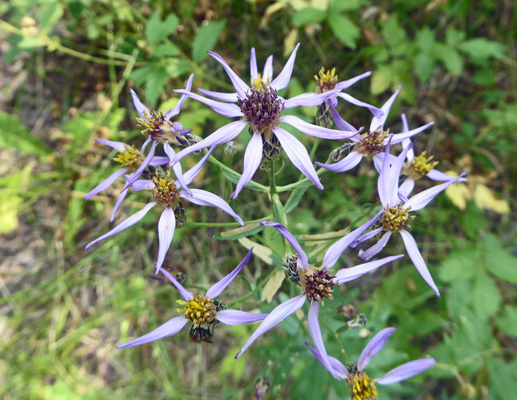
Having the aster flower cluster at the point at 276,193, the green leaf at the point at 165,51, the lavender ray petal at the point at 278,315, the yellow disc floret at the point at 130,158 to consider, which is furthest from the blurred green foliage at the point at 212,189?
the lavender ray petal at the point at 278,315

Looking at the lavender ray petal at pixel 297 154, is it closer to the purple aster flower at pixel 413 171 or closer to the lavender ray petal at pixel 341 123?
the lavender ray petal at pixel 341 123

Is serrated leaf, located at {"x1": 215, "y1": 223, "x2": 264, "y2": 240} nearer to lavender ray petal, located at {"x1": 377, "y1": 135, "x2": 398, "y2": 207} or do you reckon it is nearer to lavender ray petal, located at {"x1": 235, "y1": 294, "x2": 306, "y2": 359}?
lavender ray petal, located at {"x1": 235, "y1": 294, "x2": 306, "y2": 359}

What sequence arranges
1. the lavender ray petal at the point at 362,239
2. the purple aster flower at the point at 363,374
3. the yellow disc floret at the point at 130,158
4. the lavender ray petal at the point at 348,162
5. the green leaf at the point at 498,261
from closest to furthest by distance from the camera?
the lavender ray petal at the point at 362,239
the lavender ray petal at the point at 348,162
the purple aster flower at the point at 363,374
the yellow disc floret at the point at 130,158
the green leaf at the point at 498,261

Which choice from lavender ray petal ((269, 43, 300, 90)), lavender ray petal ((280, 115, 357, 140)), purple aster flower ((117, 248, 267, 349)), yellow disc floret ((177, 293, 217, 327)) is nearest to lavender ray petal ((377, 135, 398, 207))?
lavender ray petal ((280, 115, 357, 140))

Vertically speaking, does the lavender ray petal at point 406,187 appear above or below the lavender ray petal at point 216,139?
below

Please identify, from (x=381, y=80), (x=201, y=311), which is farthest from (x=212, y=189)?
(x=201, y=311)

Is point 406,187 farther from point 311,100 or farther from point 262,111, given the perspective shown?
point 262,111

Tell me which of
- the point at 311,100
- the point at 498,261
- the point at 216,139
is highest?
the point at 311,100
